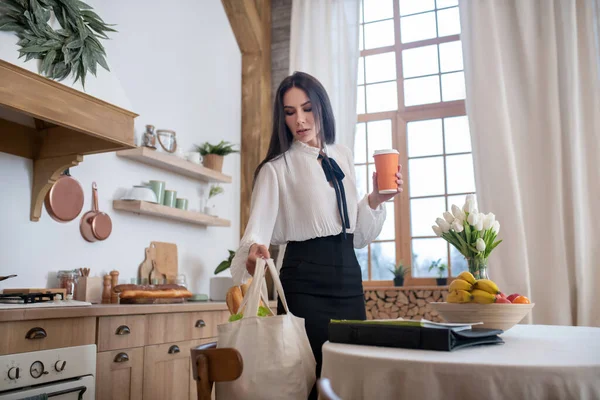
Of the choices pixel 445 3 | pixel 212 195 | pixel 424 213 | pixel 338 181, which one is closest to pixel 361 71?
pixel 445 3

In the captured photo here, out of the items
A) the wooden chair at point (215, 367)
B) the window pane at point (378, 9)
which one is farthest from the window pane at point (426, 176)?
the wooden chair at point (215, 367)

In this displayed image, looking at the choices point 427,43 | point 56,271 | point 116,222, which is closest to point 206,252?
point 116,222

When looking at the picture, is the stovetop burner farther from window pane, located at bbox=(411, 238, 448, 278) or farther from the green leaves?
window pane, located at bbox=(411, 238, 448, 278)

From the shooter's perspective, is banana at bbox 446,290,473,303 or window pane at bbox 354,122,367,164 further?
window pane at bbox 354,122,367,164

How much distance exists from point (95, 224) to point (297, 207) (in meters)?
1.63

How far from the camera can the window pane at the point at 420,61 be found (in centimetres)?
461

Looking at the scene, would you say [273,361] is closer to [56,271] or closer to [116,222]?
[56,271]

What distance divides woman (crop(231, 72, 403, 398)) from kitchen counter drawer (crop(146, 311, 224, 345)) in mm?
1156

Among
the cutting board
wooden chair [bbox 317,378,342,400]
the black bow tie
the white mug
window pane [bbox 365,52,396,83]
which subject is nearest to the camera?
wooden chair [bbox 317,378,342,400]

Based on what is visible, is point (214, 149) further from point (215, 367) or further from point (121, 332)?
point (215, 367)

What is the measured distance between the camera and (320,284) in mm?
1643

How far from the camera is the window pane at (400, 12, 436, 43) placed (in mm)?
4664

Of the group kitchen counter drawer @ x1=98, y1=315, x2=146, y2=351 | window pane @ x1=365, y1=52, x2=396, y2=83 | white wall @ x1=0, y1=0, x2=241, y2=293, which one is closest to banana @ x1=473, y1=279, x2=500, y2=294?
kitchen counter drawer @ x1=98, y1=315, x2=146, y2=351

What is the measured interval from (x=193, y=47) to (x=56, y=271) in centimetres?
206
